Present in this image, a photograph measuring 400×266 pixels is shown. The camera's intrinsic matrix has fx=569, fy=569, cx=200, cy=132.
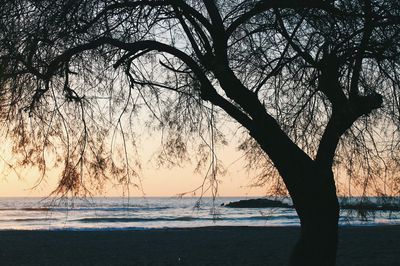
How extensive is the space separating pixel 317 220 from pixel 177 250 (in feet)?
36.7

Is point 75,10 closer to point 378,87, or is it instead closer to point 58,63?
point 58,63

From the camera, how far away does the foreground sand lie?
13227mm

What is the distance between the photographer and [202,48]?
20.4 feet

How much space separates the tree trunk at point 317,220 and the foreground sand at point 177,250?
6994mm

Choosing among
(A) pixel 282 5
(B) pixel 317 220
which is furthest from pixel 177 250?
(A) pixel 282 5

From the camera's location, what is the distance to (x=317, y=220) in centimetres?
544

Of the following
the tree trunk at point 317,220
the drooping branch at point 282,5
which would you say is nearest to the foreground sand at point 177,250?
the tree trunk at point 317,220

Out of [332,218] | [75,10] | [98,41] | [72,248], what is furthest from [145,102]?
[72,248]

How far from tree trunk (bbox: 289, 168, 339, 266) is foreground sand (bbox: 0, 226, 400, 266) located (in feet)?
22.9

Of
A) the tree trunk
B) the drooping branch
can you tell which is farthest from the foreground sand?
the drooping branch

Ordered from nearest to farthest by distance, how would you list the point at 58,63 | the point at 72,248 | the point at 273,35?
the point at 58,63, the point at 273,35, the point at 72,248

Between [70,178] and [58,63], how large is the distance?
44.3 inches

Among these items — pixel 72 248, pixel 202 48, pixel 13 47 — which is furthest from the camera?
pixel 72 248

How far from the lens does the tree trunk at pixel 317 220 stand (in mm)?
5441
